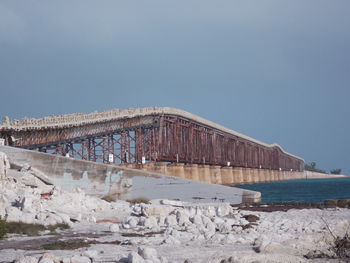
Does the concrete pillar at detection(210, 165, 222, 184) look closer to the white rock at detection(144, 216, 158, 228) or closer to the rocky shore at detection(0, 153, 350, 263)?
the rocky shore at detection(0, 153, 350, 263)

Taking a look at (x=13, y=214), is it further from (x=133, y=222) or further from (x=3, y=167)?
(x=3, y=167)

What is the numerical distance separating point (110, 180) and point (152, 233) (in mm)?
10355

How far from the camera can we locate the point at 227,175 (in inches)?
3211

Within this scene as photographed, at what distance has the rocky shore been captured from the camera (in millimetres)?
10289

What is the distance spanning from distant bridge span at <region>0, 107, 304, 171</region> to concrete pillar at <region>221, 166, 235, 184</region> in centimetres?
132

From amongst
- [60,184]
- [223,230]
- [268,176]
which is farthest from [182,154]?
[268,176]

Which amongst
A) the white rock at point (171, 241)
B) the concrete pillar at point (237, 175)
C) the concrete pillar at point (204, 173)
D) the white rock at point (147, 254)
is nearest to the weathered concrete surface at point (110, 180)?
the white rock at point (171, 241)

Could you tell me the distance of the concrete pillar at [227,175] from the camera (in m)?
79.6

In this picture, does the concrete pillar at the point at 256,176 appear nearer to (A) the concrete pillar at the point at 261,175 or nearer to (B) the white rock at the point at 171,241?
(A) the concrete pillar at the point at 261,175

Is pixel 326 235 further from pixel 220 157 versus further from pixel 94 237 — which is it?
pixel 220 157

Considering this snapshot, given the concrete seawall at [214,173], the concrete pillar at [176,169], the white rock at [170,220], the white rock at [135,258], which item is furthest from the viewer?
the concrete pillar at [176,169]

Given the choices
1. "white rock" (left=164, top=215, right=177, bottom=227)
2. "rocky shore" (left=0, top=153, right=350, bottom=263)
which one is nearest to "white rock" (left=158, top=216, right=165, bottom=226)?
"rocky shore" (left=0, top=153, right=350, bottom=263)

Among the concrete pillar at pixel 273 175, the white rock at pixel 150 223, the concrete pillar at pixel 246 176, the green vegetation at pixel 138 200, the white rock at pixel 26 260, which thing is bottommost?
the white rock at pixel 26 260

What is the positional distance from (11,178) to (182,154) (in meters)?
41.5
